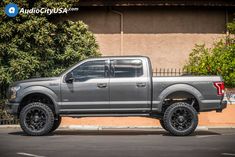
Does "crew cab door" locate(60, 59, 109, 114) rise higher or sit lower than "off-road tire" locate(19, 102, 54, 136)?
higher

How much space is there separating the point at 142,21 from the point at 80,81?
973 centimetres

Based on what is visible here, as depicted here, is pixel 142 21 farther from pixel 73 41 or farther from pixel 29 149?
pixel 29 149

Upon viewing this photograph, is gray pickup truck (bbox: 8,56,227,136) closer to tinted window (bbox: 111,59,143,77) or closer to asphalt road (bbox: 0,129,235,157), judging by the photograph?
tinted window (bbox: 111,59,143,77)

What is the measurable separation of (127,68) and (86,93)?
51.1 inches

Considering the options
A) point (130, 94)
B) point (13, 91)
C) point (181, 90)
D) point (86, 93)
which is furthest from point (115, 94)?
point (13, 91)

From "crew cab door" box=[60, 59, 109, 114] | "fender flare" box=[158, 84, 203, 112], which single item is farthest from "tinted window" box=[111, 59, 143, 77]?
"fender flare" box=[158, 84, 203, 112]

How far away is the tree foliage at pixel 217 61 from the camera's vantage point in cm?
2155

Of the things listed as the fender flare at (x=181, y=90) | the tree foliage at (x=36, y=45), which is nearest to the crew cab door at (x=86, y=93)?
the fender flare at (x=181, y=90)

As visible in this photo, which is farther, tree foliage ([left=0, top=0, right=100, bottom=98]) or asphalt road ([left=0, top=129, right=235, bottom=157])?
tree foliage ([left=0, top=0, right=100, bottom=98])

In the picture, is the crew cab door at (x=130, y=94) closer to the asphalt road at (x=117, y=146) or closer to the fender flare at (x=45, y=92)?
the asphalt road at (x=117, y=146)

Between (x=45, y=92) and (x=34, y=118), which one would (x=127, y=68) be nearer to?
(x=45, y=92)

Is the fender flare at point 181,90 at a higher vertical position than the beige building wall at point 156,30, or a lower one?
lower

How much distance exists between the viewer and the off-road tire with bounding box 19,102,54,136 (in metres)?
15.8

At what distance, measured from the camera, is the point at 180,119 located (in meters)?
15.7
